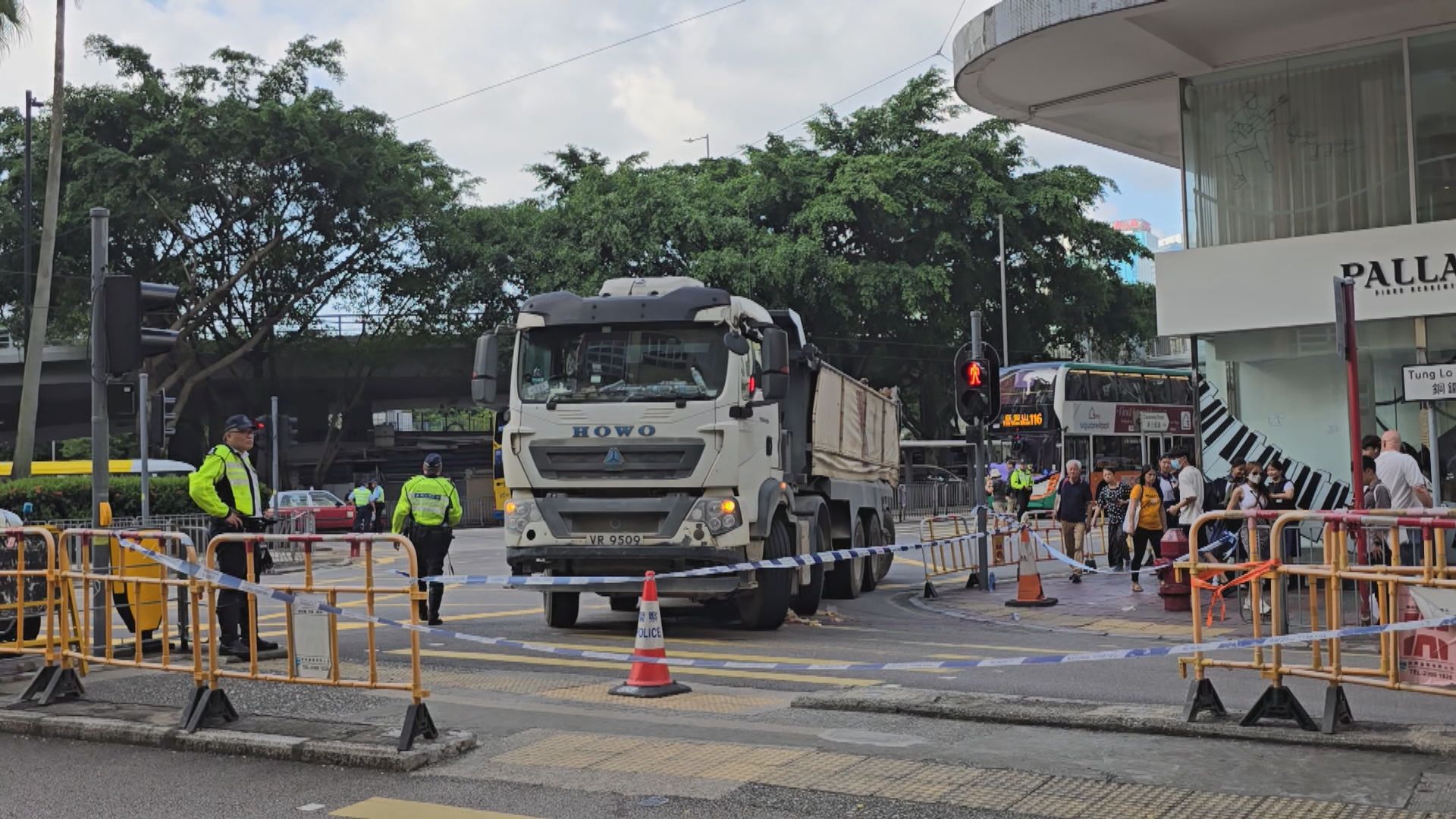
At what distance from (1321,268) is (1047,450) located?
69.5ft

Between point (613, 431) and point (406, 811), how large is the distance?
21.8 feet

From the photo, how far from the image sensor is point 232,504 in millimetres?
10820

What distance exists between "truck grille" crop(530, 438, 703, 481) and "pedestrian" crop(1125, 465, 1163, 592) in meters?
7.55

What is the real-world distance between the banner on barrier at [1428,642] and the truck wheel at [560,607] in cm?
829

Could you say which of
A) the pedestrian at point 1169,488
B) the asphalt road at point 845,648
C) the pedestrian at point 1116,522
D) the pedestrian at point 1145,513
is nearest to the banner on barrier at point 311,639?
the asphalt road at point 845,648

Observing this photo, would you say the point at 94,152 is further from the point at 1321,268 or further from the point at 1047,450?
the point at 1321,268

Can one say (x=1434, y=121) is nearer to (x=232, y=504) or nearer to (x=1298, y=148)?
(x=1298, y=148)

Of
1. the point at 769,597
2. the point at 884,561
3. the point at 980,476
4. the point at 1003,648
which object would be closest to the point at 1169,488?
the point at 980,476

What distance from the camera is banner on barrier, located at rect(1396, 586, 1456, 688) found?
6781 millimetres

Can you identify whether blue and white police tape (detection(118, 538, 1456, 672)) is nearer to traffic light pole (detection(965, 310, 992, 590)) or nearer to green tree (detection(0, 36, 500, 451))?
traffic light pole (detection(965, 310, 992, 590))

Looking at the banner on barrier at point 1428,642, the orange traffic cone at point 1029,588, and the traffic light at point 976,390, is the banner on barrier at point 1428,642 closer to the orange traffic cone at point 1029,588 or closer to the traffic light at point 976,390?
the orange traffic cone at point 1029,588

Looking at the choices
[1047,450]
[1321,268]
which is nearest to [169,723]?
[1321,268]

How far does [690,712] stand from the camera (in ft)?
28.0

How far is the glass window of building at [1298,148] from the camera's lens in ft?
52.9
